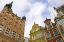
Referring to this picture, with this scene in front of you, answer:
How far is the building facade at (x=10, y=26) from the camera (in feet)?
80.6

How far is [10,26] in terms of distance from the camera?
27.4 m

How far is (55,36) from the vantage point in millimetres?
23938

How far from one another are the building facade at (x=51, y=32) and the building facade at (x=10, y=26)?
24.1ft

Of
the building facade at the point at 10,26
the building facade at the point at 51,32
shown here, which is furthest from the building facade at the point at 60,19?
the building facade at the point at 10,26

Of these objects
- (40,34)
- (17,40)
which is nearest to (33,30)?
(40,34)

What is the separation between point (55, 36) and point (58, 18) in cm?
581

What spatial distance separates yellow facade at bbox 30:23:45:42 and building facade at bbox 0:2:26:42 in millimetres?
2913

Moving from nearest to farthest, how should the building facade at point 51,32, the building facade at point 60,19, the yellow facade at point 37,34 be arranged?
the building facade at point 51,32
the building facade at point 60,19
the yellow facade at point 37,34

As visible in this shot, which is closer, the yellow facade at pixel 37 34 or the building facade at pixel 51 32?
the building facade at pixel 51 32

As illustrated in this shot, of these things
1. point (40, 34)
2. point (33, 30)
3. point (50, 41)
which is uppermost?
point (33, 30)

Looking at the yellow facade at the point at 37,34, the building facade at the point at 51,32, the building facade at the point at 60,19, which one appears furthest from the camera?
the yellow facade at the point at 37,34

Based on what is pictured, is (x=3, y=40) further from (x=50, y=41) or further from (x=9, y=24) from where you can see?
(x=50, y=41)

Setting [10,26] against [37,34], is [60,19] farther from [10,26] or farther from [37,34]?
[10,26]

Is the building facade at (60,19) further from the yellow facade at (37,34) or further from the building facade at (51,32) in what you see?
the yellow facade at (37,34)
